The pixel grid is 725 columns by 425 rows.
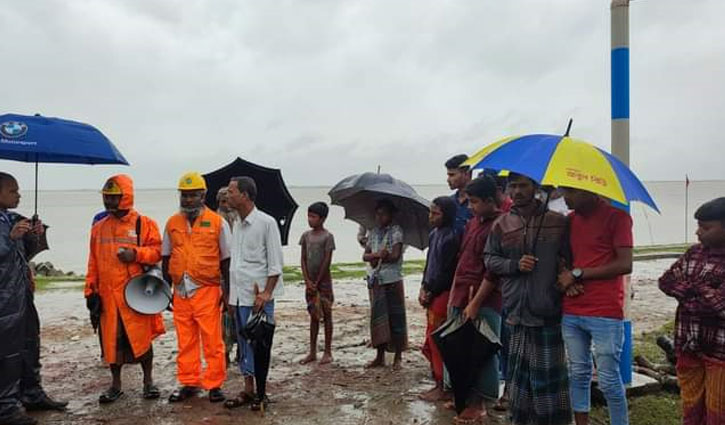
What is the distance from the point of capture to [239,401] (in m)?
4.90

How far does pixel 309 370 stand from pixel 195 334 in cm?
149

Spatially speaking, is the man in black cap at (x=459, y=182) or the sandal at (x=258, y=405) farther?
the man in black cap at (x=459, y=182)

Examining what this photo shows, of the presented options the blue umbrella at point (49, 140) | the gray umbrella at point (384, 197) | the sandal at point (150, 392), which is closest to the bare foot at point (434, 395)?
the gray umbrella at point (384, 197)

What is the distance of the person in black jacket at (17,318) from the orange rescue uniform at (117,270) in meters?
0.49

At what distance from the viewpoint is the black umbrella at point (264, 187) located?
22.0 ft

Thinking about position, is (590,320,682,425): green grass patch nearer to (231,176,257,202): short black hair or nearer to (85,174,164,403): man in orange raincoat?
(231,176,257,202): short black hair

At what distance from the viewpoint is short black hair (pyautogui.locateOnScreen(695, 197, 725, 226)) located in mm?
3385

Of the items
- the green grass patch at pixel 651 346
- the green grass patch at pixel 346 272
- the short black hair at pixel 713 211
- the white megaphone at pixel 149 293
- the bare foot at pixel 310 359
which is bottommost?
the bare foot at pixel 310 359

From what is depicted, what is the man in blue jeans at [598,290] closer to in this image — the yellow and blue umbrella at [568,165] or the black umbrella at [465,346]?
the yellow and blue umbrella at [568,165]

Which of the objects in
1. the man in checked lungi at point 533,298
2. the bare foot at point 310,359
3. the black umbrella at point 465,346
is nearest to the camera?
the man in checked lungi at point 533,298

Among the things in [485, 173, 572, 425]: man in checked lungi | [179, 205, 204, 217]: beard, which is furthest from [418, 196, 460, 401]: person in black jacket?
[179, 205, 204, 217]: beard

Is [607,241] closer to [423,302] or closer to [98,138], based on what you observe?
[423,302]

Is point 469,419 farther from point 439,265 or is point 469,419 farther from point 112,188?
point 112,188

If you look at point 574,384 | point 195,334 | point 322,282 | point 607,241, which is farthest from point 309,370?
point 607,241
